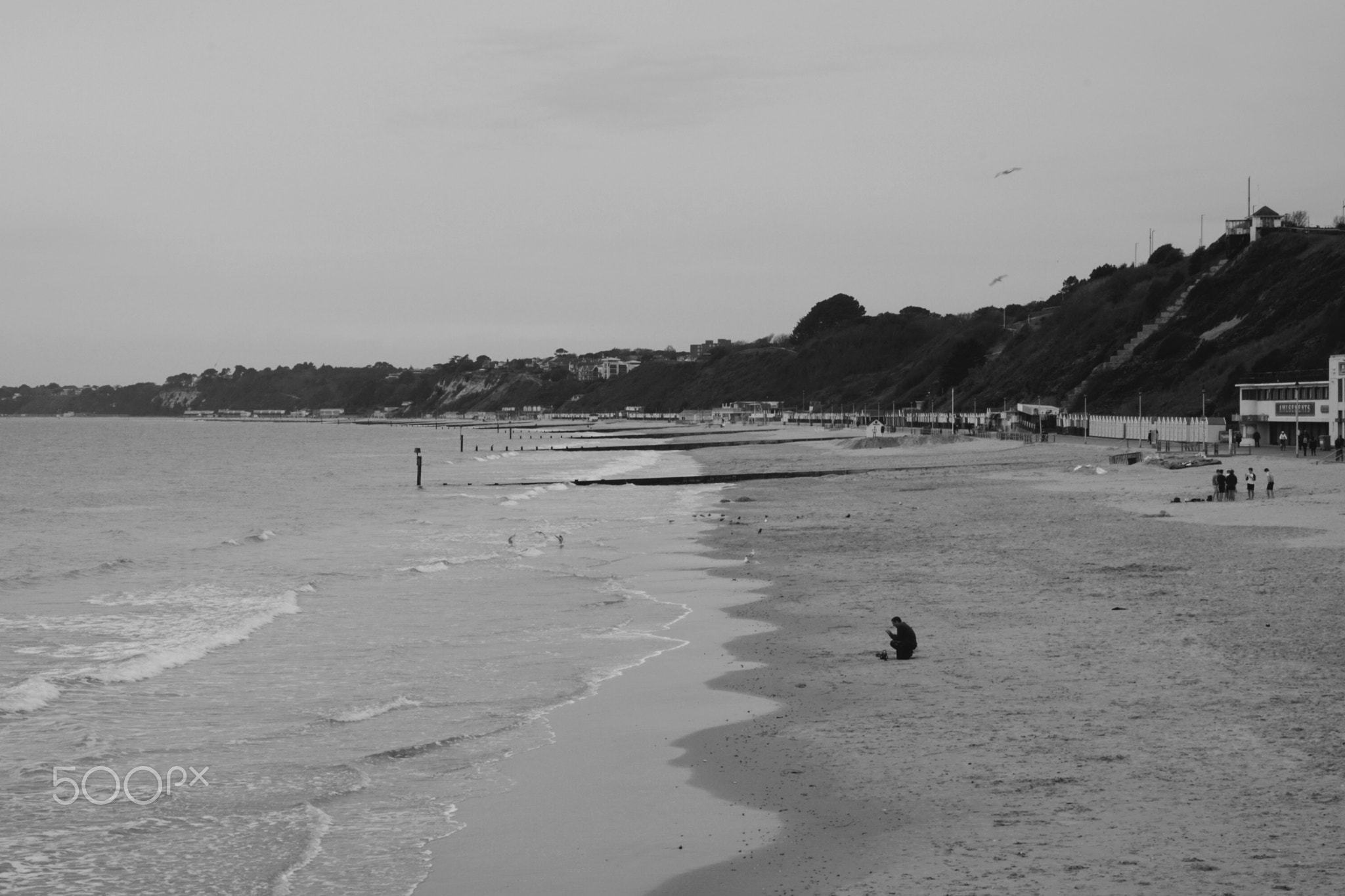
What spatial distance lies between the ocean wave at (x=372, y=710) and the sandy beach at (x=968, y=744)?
186 centimetres

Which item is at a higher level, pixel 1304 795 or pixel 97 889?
pixel 1304 795


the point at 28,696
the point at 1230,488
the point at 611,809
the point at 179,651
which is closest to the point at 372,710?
the point at 28,696

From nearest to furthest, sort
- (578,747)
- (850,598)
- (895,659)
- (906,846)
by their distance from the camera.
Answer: (906,846) → (578,747) → (895,659) → (850,598)

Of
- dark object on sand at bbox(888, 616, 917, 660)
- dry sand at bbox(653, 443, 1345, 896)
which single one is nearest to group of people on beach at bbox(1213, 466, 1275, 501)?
dry sand at bbox(653, 443, 1345, 896)

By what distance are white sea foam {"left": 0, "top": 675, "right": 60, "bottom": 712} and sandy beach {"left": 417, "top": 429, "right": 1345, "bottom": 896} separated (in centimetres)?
557

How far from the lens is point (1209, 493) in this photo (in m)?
31.5

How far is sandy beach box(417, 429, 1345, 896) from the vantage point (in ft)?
23.6

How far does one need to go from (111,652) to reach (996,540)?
16.4 metres

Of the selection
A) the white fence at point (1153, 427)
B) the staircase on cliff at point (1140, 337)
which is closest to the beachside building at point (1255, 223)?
the staircase on cliff at point (1140, 337)

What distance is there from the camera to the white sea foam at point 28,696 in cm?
1229

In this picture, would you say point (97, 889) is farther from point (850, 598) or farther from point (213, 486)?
point (213, 486)

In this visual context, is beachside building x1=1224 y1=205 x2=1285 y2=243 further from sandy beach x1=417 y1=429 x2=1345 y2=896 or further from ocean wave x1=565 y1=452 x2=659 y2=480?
sandy beach x1=417 y1=429 x2=1345 y2=896

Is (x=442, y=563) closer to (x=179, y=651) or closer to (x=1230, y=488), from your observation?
(x=179, y=651)

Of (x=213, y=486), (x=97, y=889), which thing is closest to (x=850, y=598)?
(x=97, y=889)
